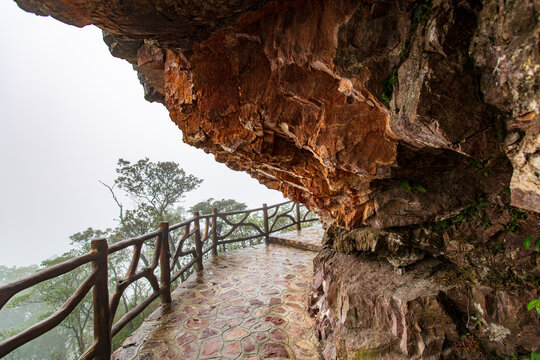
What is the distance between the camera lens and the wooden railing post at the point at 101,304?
2.97 metres

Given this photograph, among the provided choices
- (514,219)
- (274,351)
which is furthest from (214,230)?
(514,219)

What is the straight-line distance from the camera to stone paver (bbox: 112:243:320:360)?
3.39m

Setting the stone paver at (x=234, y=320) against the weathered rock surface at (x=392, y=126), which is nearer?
the weathered rock surface at (x=392, y=126)

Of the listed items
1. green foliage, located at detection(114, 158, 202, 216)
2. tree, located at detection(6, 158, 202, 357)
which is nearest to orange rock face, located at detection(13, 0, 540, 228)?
tree, located at detection(6, 158, 202, 357)

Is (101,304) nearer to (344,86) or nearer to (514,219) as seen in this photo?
(344,86)

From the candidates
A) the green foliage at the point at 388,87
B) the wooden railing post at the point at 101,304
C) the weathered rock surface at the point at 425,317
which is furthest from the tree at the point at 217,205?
the green foliage at the point at 388,87

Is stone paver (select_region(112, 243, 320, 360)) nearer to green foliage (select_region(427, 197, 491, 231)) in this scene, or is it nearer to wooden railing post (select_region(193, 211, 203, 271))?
wooden railing post (select_region(193, 211, 203, 271))

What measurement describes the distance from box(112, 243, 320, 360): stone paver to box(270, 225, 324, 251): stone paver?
1118 millimetres

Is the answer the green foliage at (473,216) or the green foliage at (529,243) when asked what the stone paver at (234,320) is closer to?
the green foliage at (473,216)

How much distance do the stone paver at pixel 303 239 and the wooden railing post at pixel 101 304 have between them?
544 cm

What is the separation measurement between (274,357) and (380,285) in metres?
1.76

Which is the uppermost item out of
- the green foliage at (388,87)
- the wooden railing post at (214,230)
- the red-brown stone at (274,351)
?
the green foliage at (388,87)

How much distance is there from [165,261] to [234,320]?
5.70 ft

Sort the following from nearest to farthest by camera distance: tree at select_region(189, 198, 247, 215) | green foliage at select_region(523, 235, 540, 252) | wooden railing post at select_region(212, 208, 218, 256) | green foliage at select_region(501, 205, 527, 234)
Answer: green foliage at select_region(523, 235, 540, 252) < green foliage at select_region(501, 205, 527, 234) < wooden railing post at select_region(212, 208, 218, 256) < tree at select_region(189, 198, 247, 215)
